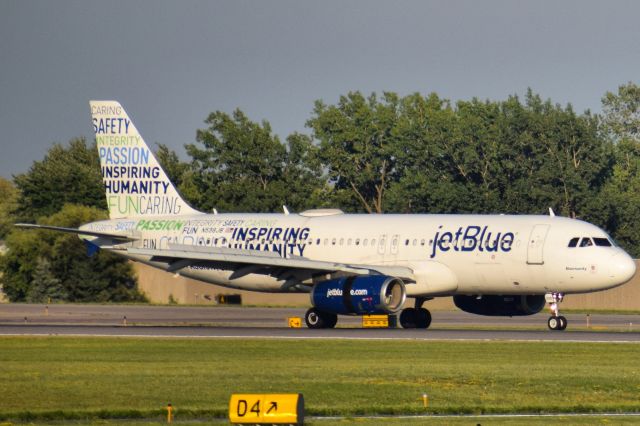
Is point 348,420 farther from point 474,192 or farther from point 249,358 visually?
point 474,192

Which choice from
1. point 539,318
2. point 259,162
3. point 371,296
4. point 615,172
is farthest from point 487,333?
point 615,172

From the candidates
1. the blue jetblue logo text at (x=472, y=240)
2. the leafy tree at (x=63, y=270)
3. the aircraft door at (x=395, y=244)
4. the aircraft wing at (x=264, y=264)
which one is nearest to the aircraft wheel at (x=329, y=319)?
the aircraft wing at (x=264, y=264)

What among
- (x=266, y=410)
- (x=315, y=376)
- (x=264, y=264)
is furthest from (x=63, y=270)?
(x=266, y=410)

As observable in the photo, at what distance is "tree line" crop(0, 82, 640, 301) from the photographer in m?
95.5

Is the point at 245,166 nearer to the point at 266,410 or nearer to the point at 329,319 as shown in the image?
the point at 329,319

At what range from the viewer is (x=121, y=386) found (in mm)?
27156

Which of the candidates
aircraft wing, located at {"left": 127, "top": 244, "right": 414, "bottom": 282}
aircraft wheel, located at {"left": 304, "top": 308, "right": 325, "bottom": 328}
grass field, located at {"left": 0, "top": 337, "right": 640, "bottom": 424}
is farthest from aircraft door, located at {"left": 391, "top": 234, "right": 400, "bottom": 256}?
grass field, located at {"left": 0, "top": 337, "right": 640, "bottom": 424}

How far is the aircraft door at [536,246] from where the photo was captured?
45.9 meters

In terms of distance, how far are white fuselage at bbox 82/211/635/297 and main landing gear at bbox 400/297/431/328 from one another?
2.14 meters

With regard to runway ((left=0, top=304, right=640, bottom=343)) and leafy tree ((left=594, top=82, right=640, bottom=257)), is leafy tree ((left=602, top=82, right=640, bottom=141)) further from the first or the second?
runway ((left=0, top=304, right=640, bottom=343))

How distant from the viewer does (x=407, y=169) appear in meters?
109

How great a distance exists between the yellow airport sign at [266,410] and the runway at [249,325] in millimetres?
21824

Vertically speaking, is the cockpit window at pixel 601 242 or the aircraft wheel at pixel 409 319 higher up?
the cockpit window at pixel 601 242

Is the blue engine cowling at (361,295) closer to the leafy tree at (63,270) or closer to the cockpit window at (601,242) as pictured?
the cockpit window at (601,242)
